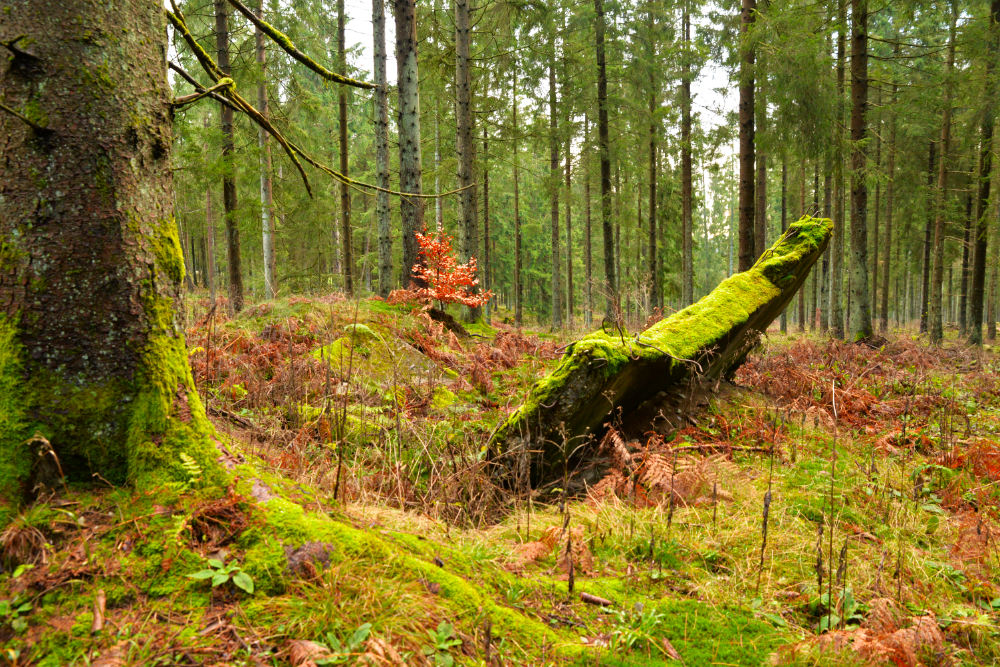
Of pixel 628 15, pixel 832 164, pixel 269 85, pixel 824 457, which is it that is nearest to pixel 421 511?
pixel 824 457

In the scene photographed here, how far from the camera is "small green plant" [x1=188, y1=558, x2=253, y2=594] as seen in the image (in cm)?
181

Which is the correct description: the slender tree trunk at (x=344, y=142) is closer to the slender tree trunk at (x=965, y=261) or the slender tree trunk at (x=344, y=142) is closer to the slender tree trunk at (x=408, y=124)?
the slender tree trunk at (x=408, y=124)

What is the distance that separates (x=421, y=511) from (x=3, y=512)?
2.04 meters

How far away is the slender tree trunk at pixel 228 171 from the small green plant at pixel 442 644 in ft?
32.6

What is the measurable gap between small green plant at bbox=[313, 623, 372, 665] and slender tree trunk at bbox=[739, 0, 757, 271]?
10.6 m

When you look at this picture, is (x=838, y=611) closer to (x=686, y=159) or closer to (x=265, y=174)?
(x=265, y=174)

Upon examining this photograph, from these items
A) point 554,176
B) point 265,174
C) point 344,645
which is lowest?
point 344,645

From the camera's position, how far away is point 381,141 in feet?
40.6

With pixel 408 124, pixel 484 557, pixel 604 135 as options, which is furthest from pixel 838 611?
pixel 604 135

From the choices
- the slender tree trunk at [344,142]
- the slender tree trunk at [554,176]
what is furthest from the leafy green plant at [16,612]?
the slender tree trunk at [554,176]

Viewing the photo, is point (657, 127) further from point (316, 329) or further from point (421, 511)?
point (421, 511)

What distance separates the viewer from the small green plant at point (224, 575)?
1.81 m

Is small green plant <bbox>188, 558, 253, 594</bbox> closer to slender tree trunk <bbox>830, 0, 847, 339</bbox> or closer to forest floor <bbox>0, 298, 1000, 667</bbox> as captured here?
forest floor <bbox>0, 298, 1000, 667</bbox>

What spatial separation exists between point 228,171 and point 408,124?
3.94 metres
